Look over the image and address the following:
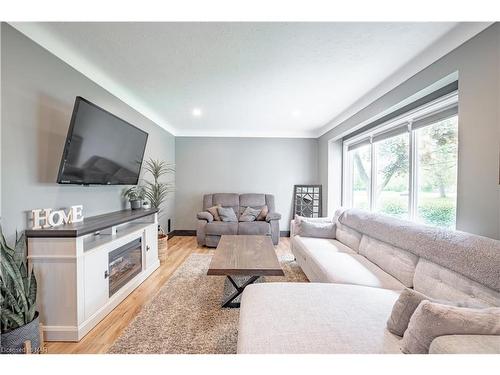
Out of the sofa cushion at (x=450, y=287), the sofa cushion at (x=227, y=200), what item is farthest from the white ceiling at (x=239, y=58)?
the sofa cushion at (x=227, y=200)

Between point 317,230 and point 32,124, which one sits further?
point 317,230

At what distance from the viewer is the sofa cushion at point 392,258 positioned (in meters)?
1.79

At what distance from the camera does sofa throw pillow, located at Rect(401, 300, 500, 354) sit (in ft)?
2.77

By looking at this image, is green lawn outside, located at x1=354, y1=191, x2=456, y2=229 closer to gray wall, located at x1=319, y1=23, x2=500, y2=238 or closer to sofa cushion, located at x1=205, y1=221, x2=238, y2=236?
gray wall, located at x1=319, y1=23, x2=500, y2=238

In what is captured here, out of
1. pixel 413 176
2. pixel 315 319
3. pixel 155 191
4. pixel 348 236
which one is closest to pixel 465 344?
pixel 315 319

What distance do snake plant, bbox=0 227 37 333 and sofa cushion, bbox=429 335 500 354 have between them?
7.40ft

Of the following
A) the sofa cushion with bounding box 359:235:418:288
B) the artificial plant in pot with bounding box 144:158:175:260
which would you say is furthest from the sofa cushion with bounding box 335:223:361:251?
the artificial plant in pot with bounding box 144:158:175:260

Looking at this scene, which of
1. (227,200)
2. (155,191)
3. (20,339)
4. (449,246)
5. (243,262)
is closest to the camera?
(20,339)

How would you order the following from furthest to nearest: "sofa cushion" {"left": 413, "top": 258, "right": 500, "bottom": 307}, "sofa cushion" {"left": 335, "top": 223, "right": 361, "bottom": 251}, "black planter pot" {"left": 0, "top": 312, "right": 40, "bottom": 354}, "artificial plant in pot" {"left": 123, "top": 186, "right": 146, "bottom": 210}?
"artificial plant in pot" {"left": 123, "top": 186, "right": 146, "bottom": 210}, "sofa cushion" {"left": 335, "top": 223, "right": 361, "bottom": 251}, "black planter pot" {"left": 0, "top": 312, "right": 40, "bottom": 354}, "sofa cushion" {"left": 413, "top": 258, "right": 500, "bottom": 307}

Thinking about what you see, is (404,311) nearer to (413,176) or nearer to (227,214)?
(413,176)

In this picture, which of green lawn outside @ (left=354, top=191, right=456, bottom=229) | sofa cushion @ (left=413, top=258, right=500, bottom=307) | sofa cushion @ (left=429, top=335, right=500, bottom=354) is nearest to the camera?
sofa cushion @ (left=429, top=335, right=500, bottom=354)

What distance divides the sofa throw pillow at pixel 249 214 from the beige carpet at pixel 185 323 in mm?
1947

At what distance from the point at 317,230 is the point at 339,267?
4.01ft

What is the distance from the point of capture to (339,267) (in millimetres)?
2049
